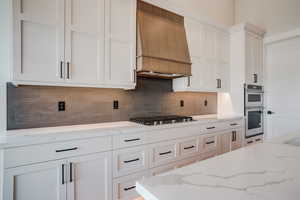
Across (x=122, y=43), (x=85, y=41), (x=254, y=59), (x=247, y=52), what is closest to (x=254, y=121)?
(x=254, y=59)

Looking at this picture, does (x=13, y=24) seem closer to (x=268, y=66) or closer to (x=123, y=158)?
(x=123, y=158)

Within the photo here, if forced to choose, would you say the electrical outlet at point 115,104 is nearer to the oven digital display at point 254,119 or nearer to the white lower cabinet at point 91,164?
the white lower cabinet at point 91,164

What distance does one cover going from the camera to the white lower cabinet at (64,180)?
1384mm

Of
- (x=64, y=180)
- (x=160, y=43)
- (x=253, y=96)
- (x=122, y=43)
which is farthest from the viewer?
(x=253, y=96)

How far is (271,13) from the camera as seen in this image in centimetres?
352

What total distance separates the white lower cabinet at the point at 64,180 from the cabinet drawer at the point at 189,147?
106 centimetres

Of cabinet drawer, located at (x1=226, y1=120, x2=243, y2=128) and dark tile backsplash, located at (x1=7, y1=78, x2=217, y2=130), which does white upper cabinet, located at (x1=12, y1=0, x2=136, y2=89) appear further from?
cabinet drawer, located at (x1=226, y1=120, x2=243, y2=128)

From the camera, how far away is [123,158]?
6.24 ft

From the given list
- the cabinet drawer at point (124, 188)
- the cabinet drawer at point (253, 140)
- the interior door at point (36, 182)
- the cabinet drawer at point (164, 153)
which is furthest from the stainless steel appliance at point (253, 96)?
the interior door at point (36, 182)

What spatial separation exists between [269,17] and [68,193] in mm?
4585

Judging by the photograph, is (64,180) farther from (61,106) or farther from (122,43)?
(122,43)

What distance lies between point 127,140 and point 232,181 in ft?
4.49

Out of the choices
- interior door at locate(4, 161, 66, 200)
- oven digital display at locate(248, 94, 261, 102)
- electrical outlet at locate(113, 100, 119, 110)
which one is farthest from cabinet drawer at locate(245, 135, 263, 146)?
interior door at locate(4, 161, 66, 200)

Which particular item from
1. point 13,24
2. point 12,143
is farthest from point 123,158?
point 13,24
